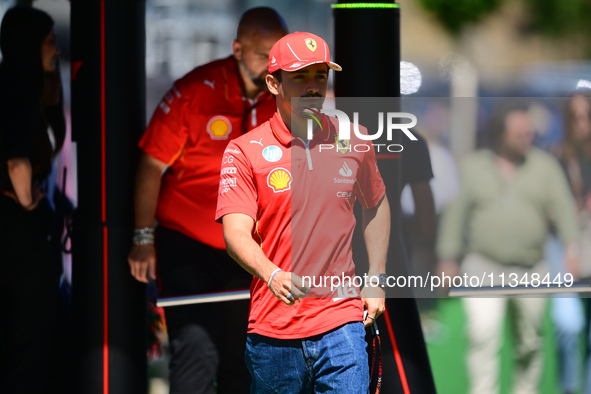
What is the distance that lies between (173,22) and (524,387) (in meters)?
2.43

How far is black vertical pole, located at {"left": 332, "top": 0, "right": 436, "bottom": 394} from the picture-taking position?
3.90 m

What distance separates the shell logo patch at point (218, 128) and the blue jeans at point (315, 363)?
3.96ft

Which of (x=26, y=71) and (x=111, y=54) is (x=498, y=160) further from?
(x=26, y=71)

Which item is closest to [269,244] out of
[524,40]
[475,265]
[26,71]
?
[475,265]

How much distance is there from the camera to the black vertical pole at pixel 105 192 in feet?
13.2

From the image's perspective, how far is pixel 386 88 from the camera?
12.9 feet

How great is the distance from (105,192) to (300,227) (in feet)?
4.08

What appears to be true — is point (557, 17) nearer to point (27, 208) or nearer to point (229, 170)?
point (27, 208)

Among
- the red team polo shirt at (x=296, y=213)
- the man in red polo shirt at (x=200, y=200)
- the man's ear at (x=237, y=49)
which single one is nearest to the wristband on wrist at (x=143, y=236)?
the man in red polo shirt at (x=200, y=200)

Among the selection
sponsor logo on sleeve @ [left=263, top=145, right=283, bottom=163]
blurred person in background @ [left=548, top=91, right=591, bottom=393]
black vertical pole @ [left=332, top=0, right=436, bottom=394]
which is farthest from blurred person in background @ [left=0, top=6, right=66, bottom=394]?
blurred person in background @ [left=548, top=91, right=591, bottom=393]

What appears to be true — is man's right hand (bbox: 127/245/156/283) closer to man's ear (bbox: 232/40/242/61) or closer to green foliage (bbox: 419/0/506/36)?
man's ear (bbox: 232/40/242/61)

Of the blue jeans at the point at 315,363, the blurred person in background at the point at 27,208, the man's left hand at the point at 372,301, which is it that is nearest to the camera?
the blue jeans at the point at 315,363

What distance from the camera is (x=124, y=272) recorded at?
406cm

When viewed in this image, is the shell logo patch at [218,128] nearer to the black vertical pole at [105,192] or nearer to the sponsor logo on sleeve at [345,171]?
the black vertical pole at [105,192]
